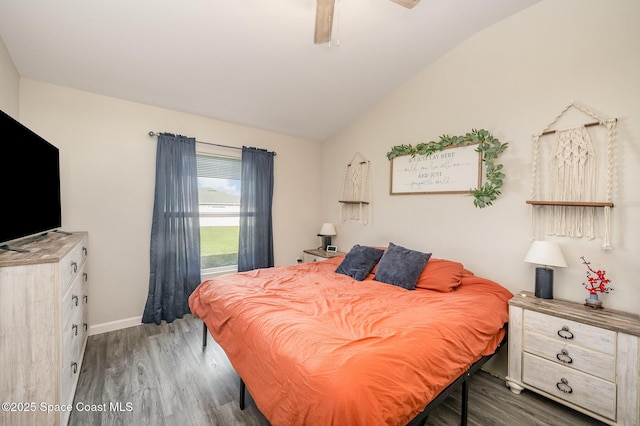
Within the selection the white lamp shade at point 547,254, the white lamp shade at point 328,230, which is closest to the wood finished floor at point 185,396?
the white lamp shade at point 547,254

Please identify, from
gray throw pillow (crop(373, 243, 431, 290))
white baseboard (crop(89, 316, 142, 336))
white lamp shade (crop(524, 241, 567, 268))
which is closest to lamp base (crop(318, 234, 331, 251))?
gray throw pillow (crop(373, 243, 431, 290))

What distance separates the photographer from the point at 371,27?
2.40 metres

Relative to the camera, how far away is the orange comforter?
110 centimetres

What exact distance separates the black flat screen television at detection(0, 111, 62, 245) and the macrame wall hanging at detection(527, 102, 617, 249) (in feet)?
11.4

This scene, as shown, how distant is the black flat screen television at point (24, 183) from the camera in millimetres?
1434

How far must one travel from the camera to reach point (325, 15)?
5.62 feet

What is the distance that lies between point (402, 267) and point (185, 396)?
6.61 ft

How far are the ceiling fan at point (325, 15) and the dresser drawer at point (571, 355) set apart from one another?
2.41m

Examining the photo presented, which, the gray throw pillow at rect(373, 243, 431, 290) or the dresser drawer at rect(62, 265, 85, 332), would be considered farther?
the gray throw pillow at rect(373, 243, 431, 290)

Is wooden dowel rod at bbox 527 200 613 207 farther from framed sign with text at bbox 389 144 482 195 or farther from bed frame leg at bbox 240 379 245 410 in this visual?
bed frame leg at bbox 240 379 245 410

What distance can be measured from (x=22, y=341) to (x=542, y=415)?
3.10 meters

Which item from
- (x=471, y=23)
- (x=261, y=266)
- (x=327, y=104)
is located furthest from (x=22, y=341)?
A: (x=471, y=23)

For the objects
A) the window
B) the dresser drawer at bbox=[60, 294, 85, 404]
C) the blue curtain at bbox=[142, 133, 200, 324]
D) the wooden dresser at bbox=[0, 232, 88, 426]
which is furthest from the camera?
the window

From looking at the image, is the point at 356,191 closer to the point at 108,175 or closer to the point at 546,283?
the point at 546,283
